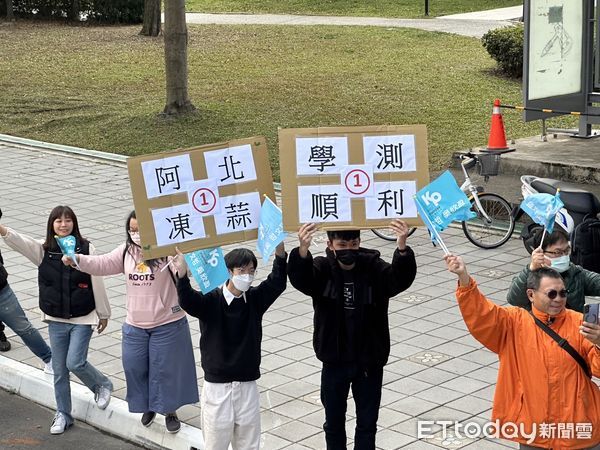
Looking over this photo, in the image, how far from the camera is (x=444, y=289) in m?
10.7

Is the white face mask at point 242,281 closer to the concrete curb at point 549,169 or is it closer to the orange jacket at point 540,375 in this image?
the orange jacket at point 540,375

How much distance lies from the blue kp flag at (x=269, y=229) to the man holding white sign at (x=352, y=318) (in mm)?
157

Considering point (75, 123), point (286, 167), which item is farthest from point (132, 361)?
point (75, 123)

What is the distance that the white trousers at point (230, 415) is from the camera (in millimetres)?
6422

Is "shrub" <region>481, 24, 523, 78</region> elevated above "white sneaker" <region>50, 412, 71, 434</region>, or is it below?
above

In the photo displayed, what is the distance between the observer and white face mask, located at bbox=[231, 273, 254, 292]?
639 centimetres

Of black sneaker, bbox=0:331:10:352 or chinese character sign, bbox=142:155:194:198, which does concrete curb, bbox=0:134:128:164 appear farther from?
chinese character sign, bbox=142:155:194:198

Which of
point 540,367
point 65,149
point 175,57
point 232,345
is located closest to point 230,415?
point 232,345

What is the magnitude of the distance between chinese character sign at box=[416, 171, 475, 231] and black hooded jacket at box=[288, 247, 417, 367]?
44 centimetres

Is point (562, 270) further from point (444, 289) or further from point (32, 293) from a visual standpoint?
point (32, 293)

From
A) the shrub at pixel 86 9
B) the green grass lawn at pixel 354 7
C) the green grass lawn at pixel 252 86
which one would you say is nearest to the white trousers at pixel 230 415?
the green grass lawn at pixel 252 86

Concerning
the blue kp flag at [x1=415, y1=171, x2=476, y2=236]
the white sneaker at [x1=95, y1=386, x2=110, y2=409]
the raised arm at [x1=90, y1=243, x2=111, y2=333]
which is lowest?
the white sneaker at [x1=95, y1=386, x2=110, y2=409]

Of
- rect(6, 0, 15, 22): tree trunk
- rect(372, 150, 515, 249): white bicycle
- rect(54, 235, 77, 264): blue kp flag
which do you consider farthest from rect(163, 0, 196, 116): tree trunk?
rect(6, 0, 15, 22): tree trunk

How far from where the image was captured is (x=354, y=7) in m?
36.5
